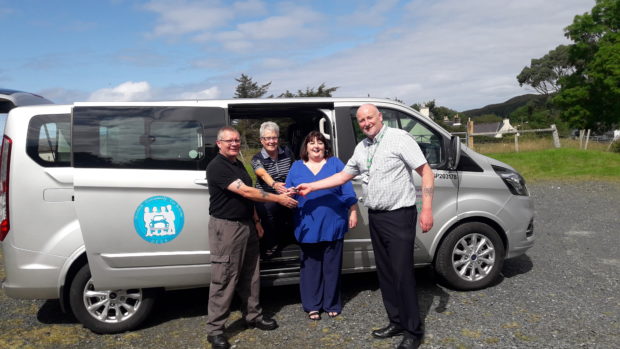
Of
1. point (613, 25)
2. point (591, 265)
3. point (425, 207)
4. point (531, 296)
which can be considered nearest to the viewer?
point (425, 207)

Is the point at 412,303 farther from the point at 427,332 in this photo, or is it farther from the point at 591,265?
the point at 591,265

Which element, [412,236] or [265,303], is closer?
[412,236]

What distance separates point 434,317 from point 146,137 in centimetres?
287

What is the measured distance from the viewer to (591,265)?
17.8ft

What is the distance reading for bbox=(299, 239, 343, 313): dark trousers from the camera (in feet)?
13.3

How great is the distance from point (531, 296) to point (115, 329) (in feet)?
12.4

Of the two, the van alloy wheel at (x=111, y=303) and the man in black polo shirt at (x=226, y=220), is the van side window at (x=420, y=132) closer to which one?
the man in black polo shirt at (x=226, y=220)

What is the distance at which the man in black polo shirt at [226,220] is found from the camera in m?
3.49

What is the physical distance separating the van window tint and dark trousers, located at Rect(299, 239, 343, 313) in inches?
47.2

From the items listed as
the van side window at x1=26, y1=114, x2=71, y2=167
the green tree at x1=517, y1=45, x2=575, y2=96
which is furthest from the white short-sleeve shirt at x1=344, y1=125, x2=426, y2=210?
the green tree at x1=517, y1=45, x2=575, y2=96

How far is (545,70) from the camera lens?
58.2m

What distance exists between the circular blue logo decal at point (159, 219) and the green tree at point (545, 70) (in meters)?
62.1

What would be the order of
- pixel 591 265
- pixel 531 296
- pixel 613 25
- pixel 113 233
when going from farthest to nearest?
pixel 613 25 < pixel 591 265 < pixel 531 296 < pixel 113 233

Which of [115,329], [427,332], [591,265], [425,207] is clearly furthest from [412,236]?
[591,265]
